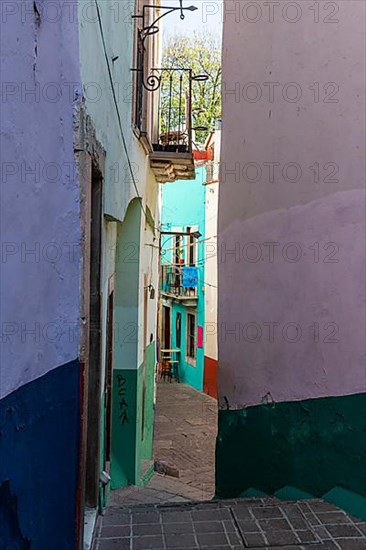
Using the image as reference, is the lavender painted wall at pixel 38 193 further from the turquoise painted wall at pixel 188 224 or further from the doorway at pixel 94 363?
the turquoise painted wall at pixel 188 224

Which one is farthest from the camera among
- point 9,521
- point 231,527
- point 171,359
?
point 171,359

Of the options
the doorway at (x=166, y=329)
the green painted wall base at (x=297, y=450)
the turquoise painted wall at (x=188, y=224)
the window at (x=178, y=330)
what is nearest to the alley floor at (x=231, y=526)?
the green painted wall base at (x=297, y=450)

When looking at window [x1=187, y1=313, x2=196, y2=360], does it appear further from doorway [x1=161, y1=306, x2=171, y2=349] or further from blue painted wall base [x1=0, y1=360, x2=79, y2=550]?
blue painted wall base [x1=0, y1=360, x2=79, y2=550]

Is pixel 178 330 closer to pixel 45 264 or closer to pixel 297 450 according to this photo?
pixel 297 450

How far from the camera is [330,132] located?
193 inches

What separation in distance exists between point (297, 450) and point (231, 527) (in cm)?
99

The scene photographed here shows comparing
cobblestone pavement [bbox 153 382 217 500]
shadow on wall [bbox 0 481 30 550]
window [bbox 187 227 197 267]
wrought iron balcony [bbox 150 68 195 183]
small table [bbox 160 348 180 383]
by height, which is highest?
wrought iron balcony [bbox 150 68 195 183]

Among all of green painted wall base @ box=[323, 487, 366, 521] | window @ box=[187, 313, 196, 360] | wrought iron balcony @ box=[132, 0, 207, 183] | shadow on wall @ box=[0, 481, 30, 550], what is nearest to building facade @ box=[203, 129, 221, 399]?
window @ box=[187, 313, 196, 360]

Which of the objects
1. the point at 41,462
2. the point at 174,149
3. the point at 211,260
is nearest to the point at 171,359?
the point at 211,260

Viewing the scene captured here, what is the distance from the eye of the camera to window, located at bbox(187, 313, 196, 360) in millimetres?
21031

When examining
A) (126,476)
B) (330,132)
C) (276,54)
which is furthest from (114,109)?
(126,476)

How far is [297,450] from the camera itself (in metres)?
5.07

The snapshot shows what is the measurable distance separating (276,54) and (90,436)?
11.1 feet

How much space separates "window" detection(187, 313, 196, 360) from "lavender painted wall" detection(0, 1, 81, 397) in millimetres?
17835
